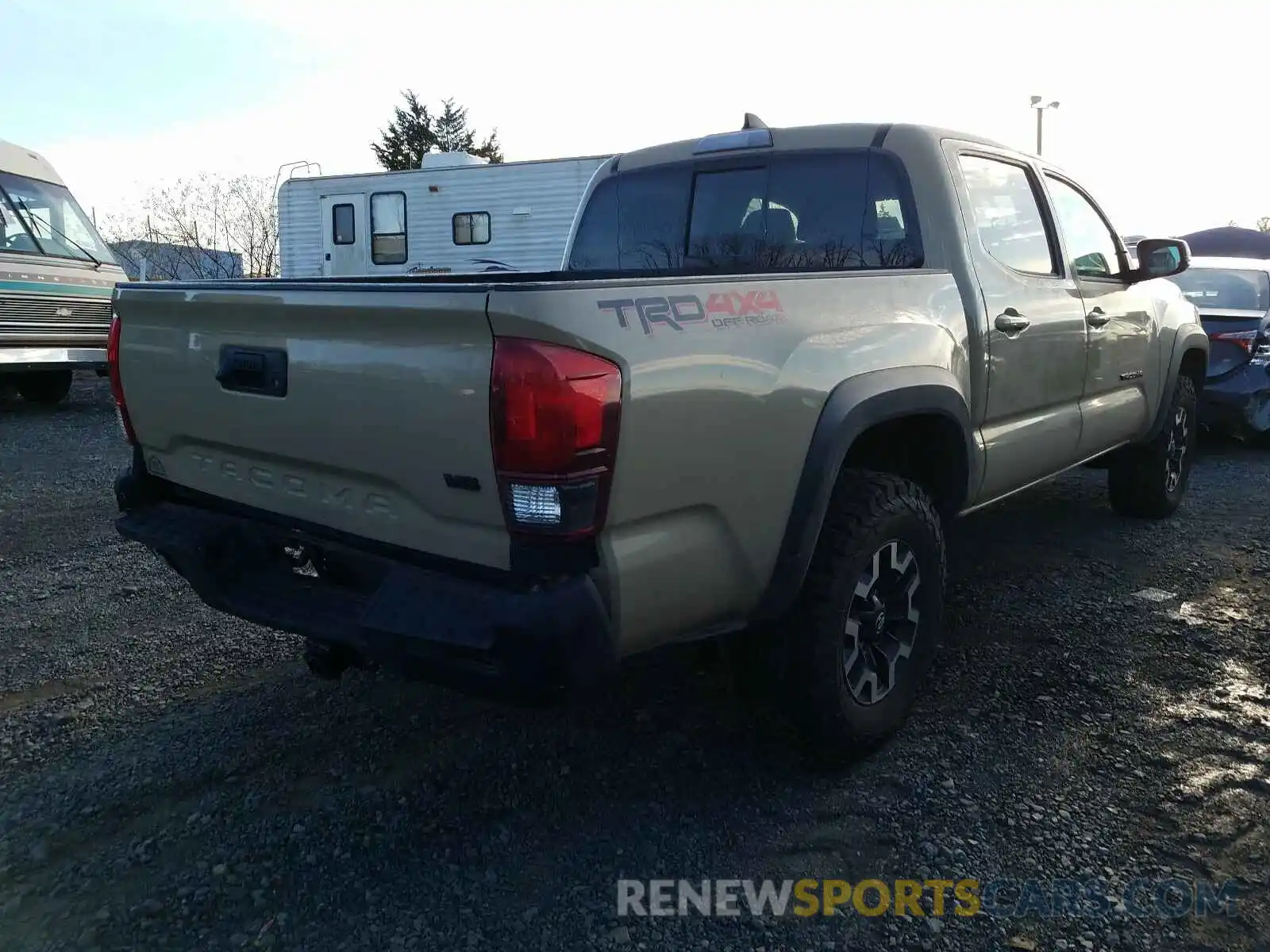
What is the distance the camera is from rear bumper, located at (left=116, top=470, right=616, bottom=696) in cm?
221

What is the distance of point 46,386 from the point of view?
11469 millimetres

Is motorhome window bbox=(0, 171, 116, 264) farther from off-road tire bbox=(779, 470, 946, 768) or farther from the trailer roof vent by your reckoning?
off-road tire bbox=(779, 470, 946, 768)

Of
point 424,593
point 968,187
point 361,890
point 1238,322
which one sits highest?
point 968,187

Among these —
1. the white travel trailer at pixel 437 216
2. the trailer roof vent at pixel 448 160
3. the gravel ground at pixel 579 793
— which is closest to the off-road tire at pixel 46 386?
the white travel trailer at pixel 437 216

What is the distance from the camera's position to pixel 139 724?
3.37 meters

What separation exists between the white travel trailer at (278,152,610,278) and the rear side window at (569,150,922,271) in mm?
10364

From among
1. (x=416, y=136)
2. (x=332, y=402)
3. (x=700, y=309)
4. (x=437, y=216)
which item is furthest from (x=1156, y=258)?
(x=416, y=136)

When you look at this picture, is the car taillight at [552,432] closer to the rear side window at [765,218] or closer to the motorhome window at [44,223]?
the rear side window at [765,218]

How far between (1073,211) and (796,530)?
2781mm

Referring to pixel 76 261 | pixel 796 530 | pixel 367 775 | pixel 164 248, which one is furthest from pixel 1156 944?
pixel 164 248

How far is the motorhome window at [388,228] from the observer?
15508 millimetres

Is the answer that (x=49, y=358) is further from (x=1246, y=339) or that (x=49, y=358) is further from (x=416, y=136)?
(x=416, y=136)

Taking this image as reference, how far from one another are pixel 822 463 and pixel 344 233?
1452 cm

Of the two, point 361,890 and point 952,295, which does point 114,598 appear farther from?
point 952,295
